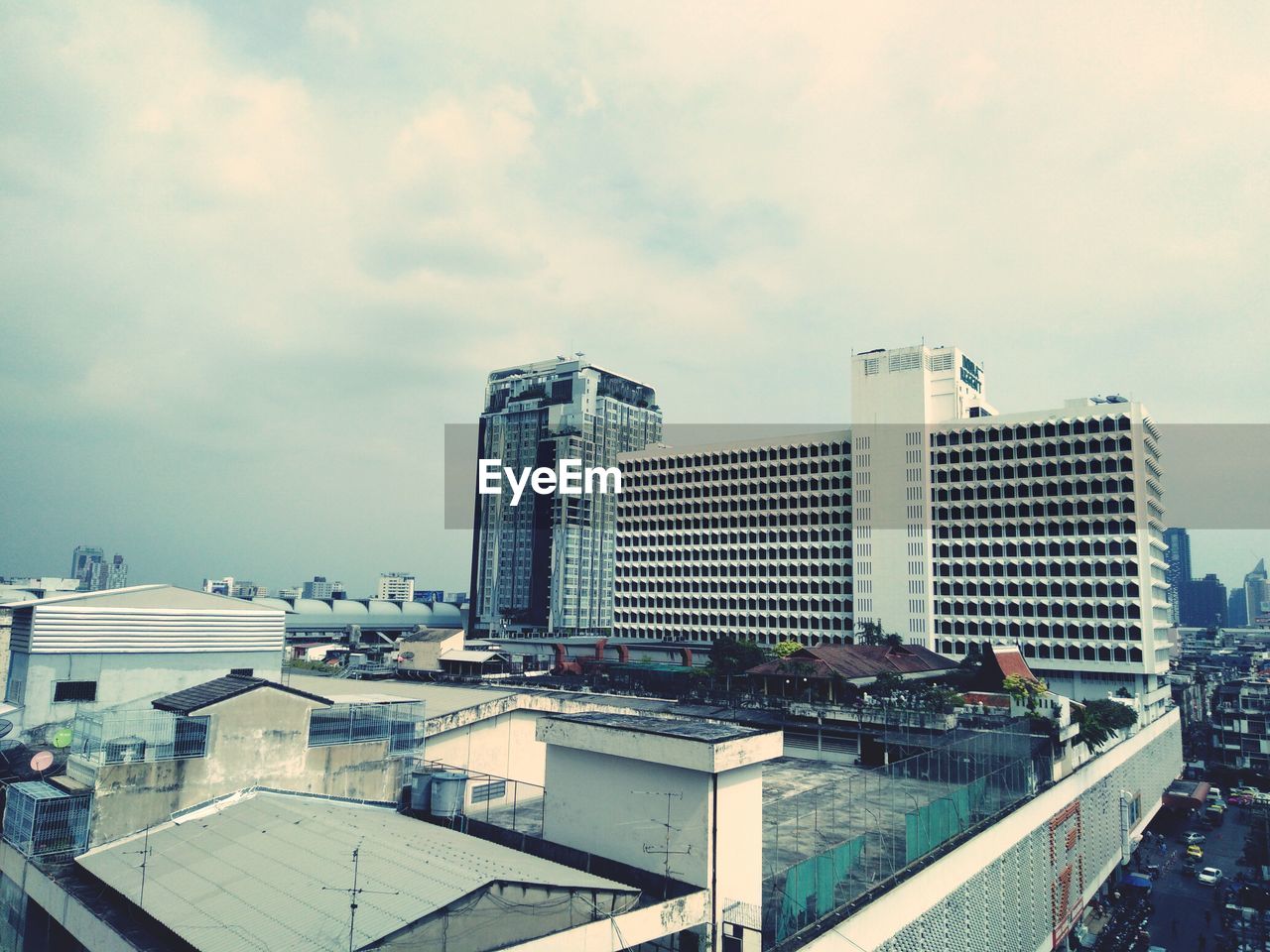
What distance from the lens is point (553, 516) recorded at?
181375 mm

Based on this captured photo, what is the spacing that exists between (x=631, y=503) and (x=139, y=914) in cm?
13777

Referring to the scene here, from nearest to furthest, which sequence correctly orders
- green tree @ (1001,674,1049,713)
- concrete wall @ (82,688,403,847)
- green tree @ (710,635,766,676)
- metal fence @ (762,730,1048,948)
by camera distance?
metal fence @ (762,730,1048,948) → concrete wall @ (82,688,403,847) → green tree @ (1001,674,1049,713) → green tree @ (710,635,766,676)

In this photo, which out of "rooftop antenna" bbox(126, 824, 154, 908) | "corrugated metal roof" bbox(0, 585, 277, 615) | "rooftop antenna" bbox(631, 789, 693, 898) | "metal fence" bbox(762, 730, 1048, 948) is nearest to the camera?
"rooftop antenna" bbox(126, 824, 154, 908)

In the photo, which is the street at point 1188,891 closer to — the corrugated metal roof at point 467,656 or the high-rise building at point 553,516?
the corrugated metal roof at point 467,656

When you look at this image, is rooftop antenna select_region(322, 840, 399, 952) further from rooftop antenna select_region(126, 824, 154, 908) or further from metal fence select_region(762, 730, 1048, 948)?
metal fence select_region(762, 730, 1048, 948)

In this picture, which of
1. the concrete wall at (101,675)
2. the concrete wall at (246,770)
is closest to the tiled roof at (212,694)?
the concrete wall at (246,770)

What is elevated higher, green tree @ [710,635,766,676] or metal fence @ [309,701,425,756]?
metal fence @ [309,701,425,756]

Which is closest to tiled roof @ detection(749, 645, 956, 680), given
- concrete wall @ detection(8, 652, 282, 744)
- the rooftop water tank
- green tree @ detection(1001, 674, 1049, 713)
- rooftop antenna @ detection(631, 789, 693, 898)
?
green tree @ detection(1001, 674, 1049, 713)

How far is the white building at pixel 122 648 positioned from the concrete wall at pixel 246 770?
23775mm

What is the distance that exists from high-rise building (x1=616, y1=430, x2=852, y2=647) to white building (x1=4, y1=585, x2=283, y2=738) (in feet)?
304

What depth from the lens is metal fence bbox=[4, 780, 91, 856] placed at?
2164cm

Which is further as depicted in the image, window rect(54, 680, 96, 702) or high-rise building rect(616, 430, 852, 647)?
high-rise building rect(616, 430, 852, 647)

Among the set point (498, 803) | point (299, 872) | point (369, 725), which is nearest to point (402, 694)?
point (498, 803)

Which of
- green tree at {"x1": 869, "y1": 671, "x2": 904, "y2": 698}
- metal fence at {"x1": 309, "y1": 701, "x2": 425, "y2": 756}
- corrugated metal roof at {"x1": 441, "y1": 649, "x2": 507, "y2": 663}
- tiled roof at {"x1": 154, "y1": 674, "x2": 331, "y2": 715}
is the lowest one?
corrugated metal roof at {"x1": 441, "y1": 649, "x2": 507, "y2": 663}
